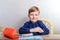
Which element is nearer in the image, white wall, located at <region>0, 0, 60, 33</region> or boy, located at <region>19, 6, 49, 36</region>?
boy, located at <region>19, 6, 49, 36</region>

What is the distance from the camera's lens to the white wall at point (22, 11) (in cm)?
230

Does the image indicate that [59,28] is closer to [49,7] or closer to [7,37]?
[49,7]

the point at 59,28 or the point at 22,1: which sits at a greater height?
the point at 22,1

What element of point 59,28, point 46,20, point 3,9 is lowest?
point 59,28

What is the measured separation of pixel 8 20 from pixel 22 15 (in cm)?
24

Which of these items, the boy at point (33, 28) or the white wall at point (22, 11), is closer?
the boy at point (33, 28)

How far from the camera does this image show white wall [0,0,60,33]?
7.54ft

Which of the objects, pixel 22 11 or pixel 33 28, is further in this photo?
pixel 22 11

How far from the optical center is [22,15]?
7.59 ft

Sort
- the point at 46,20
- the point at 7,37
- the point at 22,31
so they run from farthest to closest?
the point at 46,20
the point at 22,31
the point at 7,37

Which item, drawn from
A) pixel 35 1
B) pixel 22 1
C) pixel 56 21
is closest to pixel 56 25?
pixel 56 21

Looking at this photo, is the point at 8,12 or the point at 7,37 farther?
the point at 8,12

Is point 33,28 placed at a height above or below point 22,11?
below

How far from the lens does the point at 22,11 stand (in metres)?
2.31
